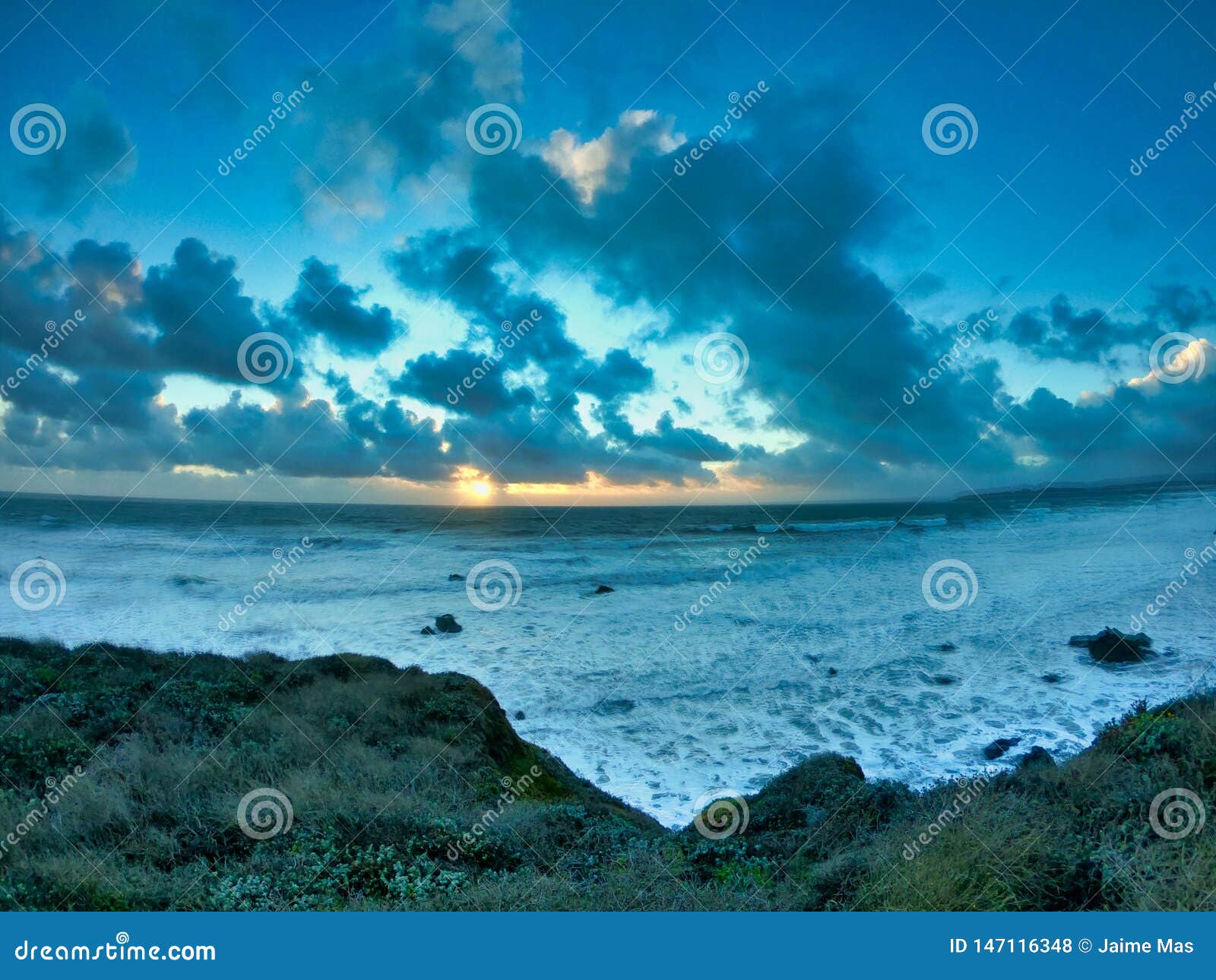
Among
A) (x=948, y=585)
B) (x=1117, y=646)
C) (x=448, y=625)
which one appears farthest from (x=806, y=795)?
(x=948, y=585)

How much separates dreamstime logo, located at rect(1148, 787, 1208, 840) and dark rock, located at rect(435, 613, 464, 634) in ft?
71.4

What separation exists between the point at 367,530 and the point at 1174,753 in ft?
230

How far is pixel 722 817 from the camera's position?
Result: 8.18m

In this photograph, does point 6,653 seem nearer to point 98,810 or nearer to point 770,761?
point 98,810

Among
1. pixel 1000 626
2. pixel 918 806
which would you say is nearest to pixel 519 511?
pixel 1000 626

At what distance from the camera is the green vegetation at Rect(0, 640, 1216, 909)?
14.4ft

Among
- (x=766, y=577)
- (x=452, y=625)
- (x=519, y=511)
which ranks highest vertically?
(x=519, y=511)

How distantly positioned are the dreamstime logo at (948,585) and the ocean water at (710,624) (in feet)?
0.92

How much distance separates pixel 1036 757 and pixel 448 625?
1963cm

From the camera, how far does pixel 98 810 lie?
18.6ft
